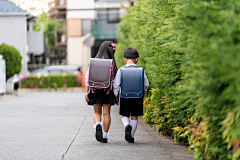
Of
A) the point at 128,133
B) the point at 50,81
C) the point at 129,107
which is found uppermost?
the point at 129,107

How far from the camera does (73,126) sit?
27.2 feet

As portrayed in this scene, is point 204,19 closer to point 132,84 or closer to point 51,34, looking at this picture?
point 132,84

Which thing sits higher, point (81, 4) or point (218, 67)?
point (81, 4)

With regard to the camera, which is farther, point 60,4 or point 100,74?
point 60,4

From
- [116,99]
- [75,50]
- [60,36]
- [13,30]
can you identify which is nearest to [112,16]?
[75,50]

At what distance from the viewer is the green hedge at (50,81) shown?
24.8 m

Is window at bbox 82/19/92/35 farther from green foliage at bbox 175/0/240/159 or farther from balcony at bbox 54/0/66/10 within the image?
green foliage at bbox 175/0/240/159

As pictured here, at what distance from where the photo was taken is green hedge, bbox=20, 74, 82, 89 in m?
24.8

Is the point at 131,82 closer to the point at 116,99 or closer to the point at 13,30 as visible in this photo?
the point at 116,99

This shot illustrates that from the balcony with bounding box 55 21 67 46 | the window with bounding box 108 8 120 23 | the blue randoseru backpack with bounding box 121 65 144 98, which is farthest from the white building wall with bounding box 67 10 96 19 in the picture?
the blue randoseru backpack with bounding box 121 65 144 98

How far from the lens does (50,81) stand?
81.8 feet

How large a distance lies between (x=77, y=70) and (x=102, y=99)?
76.4 ft

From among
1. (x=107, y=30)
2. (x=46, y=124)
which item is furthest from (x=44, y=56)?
(x=46, y=124)

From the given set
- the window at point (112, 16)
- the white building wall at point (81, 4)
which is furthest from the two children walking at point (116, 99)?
the white building wall at point (81, 4)
